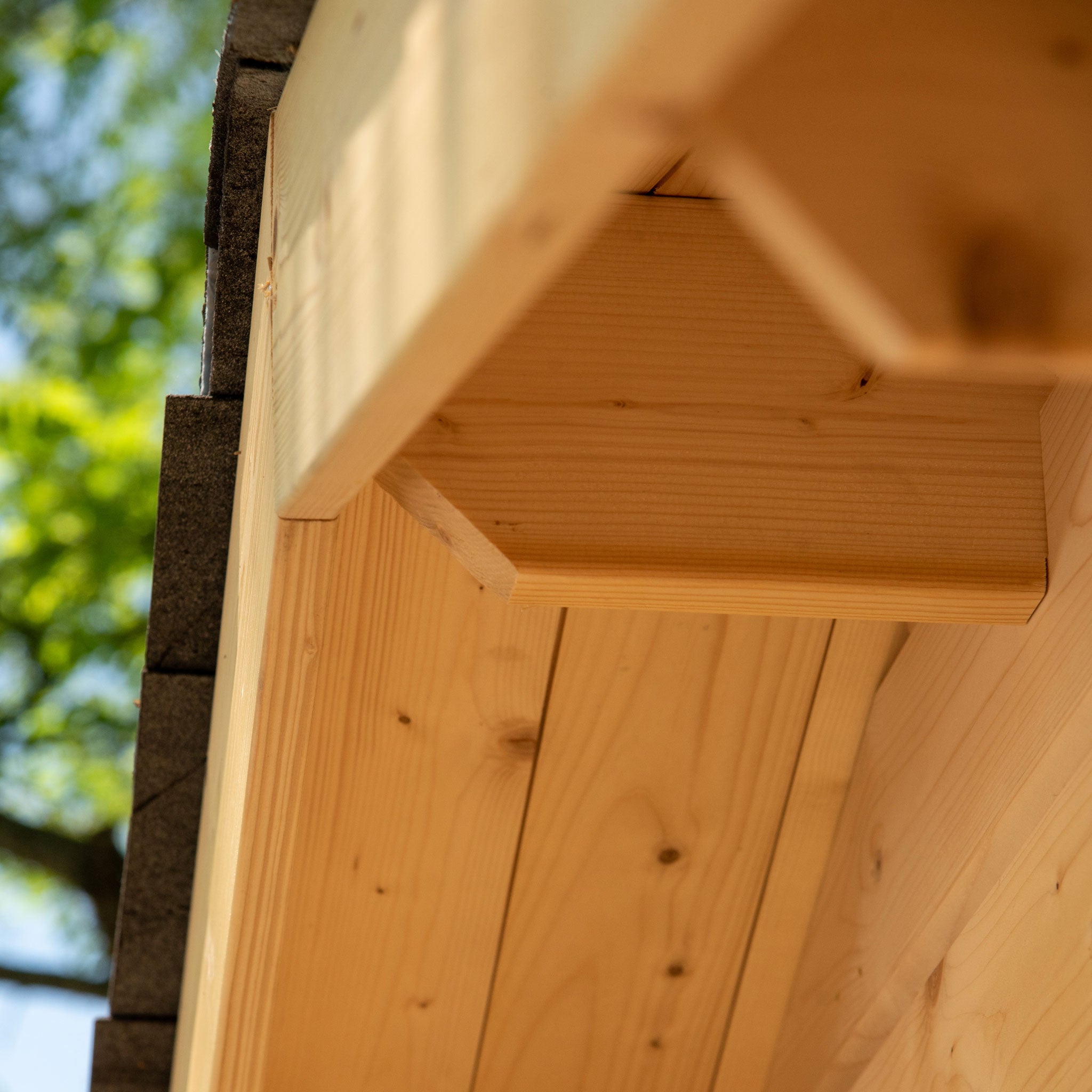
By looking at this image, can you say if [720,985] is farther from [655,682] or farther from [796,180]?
[796,180]

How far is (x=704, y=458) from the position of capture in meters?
0.62

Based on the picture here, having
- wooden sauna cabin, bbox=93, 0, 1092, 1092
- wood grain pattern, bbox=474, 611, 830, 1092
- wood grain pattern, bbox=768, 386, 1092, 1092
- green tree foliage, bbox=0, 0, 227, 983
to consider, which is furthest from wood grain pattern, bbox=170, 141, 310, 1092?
green tree foliage, bbox=0, 0, 227, 983

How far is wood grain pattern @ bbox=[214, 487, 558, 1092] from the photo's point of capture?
0.82m

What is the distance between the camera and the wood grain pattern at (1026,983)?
709mm

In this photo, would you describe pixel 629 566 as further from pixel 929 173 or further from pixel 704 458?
pixel 929 173

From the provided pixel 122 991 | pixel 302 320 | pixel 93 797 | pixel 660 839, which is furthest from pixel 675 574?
pixel 93 797

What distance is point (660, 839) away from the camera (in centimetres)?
96

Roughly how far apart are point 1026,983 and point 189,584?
0.69m

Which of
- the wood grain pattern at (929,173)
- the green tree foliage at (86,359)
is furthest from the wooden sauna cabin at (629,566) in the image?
the green tree foliage at (86,359)

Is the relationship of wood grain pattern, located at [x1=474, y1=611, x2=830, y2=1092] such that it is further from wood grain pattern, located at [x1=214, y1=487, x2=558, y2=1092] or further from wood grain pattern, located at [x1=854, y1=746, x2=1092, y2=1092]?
wood grain pattern, located at [x1=854, y1=746, x2=1092, y2=1092]

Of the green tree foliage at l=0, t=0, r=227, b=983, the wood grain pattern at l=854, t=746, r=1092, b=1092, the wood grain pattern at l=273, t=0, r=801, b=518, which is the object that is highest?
the green tree foliage at l=0, t=0, r=227, b=983

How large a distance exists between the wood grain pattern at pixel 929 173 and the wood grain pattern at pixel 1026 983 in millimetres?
450

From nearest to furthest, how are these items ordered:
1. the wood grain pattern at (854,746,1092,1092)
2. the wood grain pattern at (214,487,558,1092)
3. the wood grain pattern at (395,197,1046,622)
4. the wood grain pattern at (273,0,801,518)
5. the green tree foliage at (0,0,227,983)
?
the wood grain pattern at (273,0,801,518) < the wood grain pattern at (395,197,1046,622) < the wood grain pattern at (854,746,1092,1092) < the wood grain pattern at (214,487,558,1092) < the green tree foliage at (0,0,227,983)

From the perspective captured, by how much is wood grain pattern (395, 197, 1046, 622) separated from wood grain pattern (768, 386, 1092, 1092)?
0.17 ft
